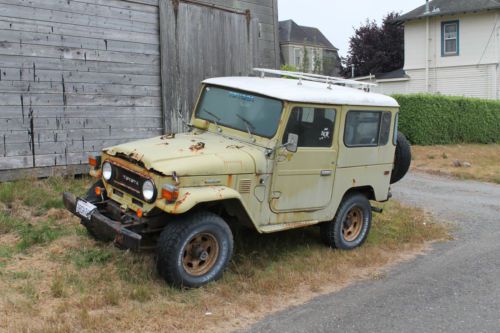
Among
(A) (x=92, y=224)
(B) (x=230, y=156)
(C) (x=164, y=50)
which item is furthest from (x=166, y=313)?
(C) (x=164, y=50)

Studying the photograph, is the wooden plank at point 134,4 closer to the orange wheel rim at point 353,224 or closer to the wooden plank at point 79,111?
the wooden plank at point 79,111

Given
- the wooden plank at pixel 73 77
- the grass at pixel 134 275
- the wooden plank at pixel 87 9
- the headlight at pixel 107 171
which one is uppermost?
the wooden plank at pixel 87 9

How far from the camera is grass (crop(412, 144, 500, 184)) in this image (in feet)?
47.9

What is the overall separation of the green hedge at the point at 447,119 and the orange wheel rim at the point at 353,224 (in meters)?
12.2

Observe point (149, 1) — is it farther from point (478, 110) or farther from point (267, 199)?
point (478, 110)

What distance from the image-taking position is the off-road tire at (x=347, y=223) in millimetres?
6555

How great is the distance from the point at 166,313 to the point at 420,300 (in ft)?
8.05

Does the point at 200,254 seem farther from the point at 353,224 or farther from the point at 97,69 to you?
the point at 97,69

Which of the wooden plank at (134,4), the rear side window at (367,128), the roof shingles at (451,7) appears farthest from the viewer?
the roof shingles at (451,7)

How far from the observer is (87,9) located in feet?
28.3

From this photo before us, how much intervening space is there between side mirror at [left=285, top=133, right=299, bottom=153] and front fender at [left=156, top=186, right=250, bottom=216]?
84cm

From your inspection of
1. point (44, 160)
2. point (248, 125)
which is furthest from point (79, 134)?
point (248, 125)

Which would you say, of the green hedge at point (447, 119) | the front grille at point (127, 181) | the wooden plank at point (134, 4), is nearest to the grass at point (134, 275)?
the front grille at point (127, 181)

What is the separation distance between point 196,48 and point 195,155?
5.32 meters
